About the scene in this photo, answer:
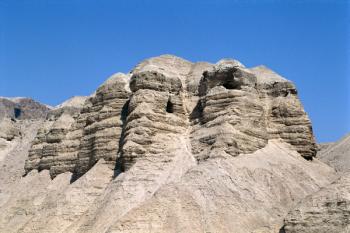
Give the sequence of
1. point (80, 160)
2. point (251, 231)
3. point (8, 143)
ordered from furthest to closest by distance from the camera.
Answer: point (8, 143), point (80, 160), point (251, 231)

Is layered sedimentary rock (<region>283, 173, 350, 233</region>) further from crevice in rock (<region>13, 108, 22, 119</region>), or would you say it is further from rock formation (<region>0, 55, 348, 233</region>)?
crevice in rock (<region>13, 108, 22, 119</region>)

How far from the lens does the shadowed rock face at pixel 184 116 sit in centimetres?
4256

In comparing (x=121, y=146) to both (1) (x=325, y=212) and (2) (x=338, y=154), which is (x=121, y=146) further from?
(2) (x=338, y=154)

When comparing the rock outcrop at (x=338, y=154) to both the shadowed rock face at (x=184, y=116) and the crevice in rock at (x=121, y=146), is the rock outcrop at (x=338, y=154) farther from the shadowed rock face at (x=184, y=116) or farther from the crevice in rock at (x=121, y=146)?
the crevice in rock at (x=121, y=146)

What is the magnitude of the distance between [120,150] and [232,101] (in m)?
8.92

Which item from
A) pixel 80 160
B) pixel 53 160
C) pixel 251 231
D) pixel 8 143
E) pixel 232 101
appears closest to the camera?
pixel 251 231

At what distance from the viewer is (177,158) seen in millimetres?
42594

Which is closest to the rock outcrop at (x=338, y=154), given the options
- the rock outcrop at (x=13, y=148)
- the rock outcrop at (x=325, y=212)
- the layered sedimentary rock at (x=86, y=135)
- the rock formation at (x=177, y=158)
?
the rock formation at (x=177, y=158)

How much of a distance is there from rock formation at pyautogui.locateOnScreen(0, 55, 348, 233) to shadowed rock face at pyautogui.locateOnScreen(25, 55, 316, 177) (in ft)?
0.28

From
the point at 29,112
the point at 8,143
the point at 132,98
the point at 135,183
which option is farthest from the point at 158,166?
the point at 29,112

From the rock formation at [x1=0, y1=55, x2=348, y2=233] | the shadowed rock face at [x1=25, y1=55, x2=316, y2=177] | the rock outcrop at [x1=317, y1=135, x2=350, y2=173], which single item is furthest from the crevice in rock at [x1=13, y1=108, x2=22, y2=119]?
the shadowed rock face at [x1=25, y1=55, x2=316, y2=177]

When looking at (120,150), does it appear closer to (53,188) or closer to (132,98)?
(132,98)

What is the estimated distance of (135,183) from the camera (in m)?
40.4

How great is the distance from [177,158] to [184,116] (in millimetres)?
5663
